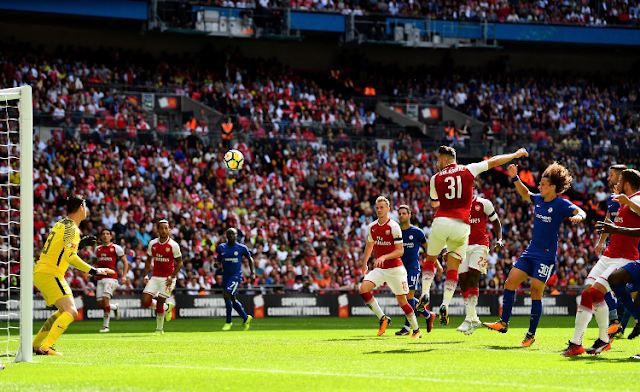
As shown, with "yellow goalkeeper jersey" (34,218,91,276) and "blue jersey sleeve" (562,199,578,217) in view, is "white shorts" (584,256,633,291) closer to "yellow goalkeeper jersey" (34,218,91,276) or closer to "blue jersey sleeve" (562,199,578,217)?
"blue jersey sleeve" (562,199,578,217)

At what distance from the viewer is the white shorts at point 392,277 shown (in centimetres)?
1639

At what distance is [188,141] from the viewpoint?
110 feet

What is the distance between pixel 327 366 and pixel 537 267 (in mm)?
4195

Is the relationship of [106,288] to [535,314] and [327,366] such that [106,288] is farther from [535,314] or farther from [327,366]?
[327,366]

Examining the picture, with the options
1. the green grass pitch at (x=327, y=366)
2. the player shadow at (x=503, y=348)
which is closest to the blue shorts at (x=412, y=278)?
the green grass pitch at (x=327, y=366)

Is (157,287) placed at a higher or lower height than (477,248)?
lower

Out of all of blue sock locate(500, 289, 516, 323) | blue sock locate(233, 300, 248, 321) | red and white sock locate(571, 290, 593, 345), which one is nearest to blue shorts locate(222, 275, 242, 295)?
blue sock locate(233, 300, 248, 321)

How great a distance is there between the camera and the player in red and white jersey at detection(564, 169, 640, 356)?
11.8 metres

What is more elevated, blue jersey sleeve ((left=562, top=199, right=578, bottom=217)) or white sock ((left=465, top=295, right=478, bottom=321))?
blue jersey sleeve ((left=562, top=199, right=578, bottom=217))

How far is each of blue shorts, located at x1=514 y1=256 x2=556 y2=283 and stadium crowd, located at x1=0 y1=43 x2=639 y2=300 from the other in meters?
15.6

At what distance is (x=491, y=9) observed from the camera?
1816 inches

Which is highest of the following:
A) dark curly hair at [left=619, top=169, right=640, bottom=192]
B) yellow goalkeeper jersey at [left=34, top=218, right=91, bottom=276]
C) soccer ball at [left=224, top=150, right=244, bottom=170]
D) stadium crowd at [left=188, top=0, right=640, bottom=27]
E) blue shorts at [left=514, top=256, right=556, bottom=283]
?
stadium crowd at [left=188, top=0, right=640, bottom=27]

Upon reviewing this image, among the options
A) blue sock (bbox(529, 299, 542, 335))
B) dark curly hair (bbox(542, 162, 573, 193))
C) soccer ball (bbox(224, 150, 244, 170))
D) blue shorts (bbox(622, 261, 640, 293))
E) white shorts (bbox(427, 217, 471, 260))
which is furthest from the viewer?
soccer ball (bbox(224, 150, 244, 170))

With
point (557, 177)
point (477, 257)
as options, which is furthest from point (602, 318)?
point (477, 257)
